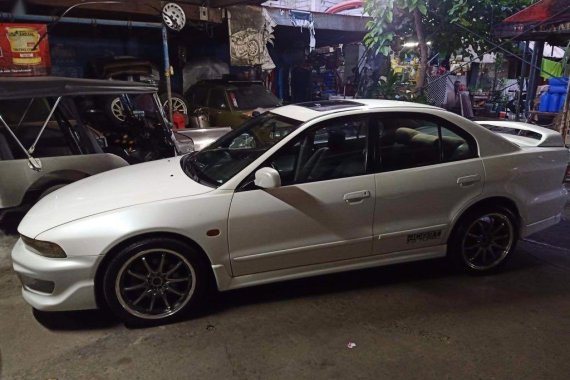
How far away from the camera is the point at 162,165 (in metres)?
4.07

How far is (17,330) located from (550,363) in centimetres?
359

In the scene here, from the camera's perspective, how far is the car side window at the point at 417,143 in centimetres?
366

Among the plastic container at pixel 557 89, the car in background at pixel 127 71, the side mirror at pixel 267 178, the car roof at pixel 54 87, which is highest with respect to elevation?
the car in background at pixel 127 71

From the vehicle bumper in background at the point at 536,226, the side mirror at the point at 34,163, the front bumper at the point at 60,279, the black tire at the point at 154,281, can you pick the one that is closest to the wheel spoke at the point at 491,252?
the vehicle bumper in background at the point at 536,226

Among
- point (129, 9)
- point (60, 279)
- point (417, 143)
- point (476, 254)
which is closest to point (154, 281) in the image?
point (60, 279)

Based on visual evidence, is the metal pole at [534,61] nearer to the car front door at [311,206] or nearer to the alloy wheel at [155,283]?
the car front door at [311,206]

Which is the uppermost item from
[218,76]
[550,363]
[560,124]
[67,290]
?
[218,76]

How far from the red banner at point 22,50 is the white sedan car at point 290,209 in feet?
14.9

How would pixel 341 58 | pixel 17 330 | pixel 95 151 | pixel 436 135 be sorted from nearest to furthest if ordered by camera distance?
pixel 17 330
pixel 436 135
pixel 95 151
pixel 341 58

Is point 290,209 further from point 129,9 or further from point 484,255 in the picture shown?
point 129,9

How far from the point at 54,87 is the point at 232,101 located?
4766 mm

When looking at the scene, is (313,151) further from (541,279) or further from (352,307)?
(541,279)

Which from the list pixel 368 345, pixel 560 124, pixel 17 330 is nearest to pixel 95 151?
pixel 17 330

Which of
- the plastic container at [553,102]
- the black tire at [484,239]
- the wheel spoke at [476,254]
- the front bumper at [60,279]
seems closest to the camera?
the front bumper at [60,279]
